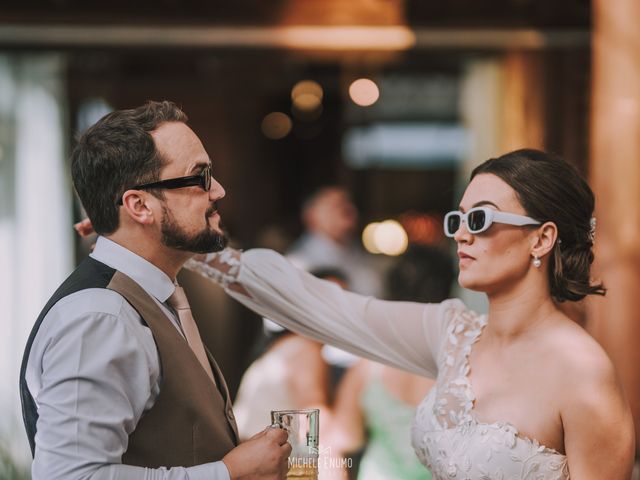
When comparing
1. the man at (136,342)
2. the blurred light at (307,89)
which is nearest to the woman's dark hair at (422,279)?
the man at (136,342)

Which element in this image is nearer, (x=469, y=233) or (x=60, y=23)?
(x=469, y=233)

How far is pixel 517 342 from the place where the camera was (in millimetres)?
2635

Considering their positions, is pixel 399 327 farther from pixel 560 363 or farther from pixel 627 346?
pixel 627 346

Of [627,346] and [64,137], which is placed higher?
[64,137]

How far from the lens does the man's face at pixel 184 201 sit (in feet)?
7.47

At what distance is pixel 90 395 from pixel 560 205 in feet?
4.52

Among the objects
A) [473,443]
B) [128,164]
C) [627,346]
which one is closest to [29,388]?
[128,164]

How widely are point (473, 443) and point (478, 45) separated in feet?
13.8

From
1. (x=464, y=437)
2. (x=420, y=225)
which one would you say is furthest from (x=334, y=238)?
(x=464, y=437)

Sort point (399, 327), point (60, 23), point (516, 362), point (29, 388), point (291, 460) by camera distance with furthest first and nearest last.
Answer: point (60, 23), point (399, 327), point (516, 362), point (291, 460), point (29, 388)

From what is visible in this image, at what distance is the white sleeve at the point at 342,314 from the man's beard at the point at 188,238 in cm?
59

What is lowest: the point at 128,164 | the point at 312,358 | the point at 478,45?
the point at 312,358

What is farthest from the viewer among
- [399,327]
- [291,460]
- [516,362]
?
[399,327]

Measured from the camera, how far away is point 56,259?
6391 mm
